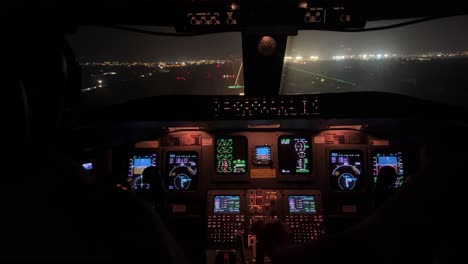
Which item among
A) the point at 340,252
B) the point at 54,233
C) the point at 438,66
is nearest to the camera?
the point at 54,233

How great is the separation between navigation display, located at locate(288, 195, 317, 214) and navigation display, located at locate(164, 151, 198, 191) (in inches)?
35.1

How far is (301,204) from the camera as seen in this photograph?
3.81m

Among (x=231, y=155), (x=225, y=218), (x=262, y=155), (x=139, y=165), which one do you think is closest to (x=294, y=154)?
(x=262, y=155)

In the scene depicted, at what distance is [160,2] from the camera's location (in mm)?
2779

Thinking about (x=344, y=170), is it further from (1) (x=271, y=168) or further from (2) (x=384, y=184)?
(2) (x=384, y=184)

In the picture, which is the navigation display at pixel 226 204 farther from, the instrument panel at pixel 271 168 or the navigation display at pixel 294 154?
the navigation display at pixel 294 154

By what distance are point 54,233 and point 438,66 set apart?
105ft

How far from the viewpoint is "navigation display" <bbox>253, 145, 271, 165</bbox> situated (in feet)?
13.0

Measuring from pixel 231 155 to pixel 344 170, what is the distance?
1.05 meters

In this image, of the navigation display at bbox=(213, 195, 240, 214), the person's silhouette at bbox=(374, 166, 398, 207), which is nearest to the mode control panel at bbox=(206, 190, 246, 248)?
the navigation display at bbox=(213, 195, 240, 214)

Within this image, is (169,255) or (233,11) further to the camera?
(233,11)

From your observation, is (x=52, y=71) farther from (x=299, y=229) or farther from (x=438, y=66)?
(x=438, y=66)

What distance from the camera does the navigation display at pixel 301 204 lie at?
3.77 m

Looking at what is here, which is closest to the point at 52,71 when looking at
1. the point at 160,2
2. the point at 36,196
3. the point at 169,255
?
the point at 36,196
